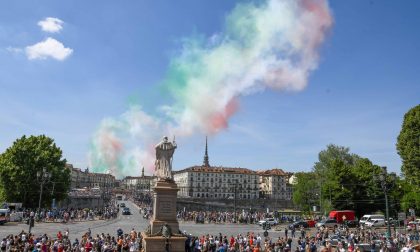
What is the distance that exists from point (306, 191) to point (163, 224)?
71.6m

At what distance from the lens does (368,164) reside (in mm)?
64625

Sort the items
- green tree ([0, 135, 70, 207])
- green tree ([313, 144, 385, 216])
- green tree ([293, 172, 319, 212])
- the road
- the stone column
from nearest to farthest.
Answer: the stone column → the road → green tree ([0, 135, 70, 207]) → green tree ([313, 144, 385, 216]) → green tree ([293, 172, 319, 212])

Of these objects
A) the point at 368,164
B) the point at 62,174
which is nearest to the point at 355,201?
the point at 368,164

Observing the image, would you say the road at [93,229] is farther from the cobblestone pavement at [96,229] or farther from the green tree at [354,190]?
the green tree at [354,190]

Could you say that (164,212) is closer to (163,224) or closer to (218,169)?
(163,224)

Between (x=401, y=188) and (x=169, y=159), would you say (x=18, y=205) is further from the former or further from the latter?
(x=401, y=188)

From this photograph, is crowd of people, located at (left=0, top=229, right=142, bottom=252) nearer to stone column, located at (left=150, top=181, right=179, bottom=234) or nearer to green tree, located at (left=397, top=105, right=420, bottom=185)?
stone column, located at (left=150, top=181, right=179, bottom=234)

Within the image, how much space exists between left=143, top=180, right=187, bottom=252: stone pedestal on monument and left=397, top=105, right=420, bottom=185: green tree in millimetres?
42565

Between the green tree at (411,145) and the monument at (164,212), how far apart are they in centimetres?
4194

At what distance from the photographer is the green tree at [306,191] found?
85.1m

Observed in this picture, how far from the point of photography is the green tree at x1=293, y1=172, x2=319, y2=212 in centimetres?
8506

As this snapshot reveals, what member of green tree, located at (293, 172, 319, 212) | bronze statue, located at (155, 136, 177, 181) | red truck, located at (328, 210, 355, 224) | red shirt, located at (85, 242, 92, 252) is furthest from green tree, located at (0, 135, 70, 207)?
green tree, located at (293, 172, 319, 212)

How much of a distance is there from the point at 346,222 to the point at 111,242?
35178mm

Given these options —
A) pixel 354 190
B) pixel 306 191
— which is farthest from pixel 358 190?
pixel 306 191
